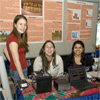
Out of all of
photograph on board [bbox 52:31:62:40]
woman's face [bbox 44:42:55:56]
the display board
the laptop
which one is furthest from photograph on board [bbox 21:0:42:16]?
the laptop

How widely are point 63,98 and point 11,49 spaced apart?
810 millimetres

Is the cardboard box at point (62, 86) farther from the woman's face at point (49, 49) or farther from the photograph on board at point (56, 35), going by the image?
the photograph on board at point (56, 35)

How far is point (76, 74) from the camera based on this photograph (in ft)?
4.36

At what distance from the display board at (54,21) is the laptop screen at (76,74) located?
1.22 m

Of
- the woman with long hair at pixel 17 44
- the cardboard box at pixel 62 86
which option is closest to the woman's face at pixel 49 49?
the woman with long hair at pixel 17 44

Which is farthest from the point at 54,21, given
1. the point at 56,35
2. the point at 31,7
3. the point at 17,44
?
the point at 17,44

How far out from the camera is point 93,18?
2.78 m

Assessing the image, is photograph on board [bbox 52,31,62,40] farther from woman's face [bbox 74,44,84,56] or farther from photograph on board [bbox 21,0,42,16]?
woman's face [bbox 74,44,84,56]

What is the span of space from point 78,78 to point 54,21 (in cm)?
143

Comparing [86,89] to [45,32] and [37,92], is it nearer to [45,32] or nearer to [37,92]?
[37,92]

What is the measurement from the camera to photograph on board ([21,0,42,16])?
218 cm

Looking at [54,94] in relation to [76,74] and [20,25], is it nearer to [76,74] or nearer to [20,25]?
[76,74]

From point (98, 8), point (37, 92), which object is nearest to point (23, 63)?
point (37, 92)

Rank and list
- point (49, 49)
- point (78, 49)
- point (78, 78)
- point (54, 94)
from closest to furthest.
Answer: point (54, 94) → point (78, 78) → point (49, 49) → point (78, 49)
